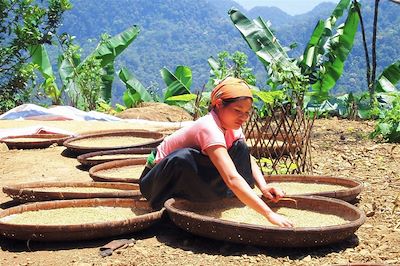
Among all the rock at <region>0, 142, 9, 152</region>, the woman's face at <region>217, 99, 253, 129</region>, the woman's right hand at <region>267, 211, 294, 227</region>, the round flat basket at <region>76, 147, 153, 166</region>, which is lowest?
the rock at <region>0, 142, 9, 152</region>

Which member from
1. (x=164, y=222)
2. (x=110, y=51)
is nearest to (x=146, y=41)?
(x=110, y=51)

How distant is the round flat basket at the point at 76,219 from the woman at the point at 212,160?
0.18 metres

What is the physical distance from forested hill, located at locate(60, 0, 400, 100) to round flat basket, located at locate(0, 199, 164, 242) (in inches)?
2740

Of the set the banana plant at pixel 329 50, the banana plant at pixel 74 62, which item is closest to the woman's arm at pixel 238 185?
the banana plant at pixel 329 50

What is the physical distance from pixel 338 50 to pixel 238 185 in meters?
6.62

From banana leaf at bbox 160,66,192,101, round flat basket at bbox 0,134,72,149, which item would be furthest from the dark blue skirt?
banana leaf at bbox 160,66,192,101

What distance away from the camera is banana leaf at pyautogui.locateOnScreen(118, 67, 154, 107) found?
11866mm

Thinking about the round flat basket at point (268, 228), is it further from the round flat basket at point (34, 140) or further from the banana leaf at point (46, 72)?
the banana leaf at point (46, 72)

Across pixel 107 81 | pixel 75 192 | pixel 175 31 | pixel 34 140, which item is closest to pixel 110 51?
pixel 107 81

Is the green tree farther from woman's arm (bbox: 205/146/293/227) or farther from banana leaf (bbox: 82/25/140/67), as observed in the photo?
woman's arm (bbox: 205/146/293/227)

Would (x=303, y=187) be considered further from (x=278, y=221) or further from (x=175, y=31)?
(x=175, y=31)

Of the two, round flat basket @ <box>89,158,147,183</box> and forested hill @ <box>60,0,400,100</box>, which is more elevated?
round flat basket @ <box>89,158,147,183</box>

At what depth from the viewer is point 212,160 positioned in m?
3.26

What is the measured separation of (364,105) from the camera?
31.9ft
